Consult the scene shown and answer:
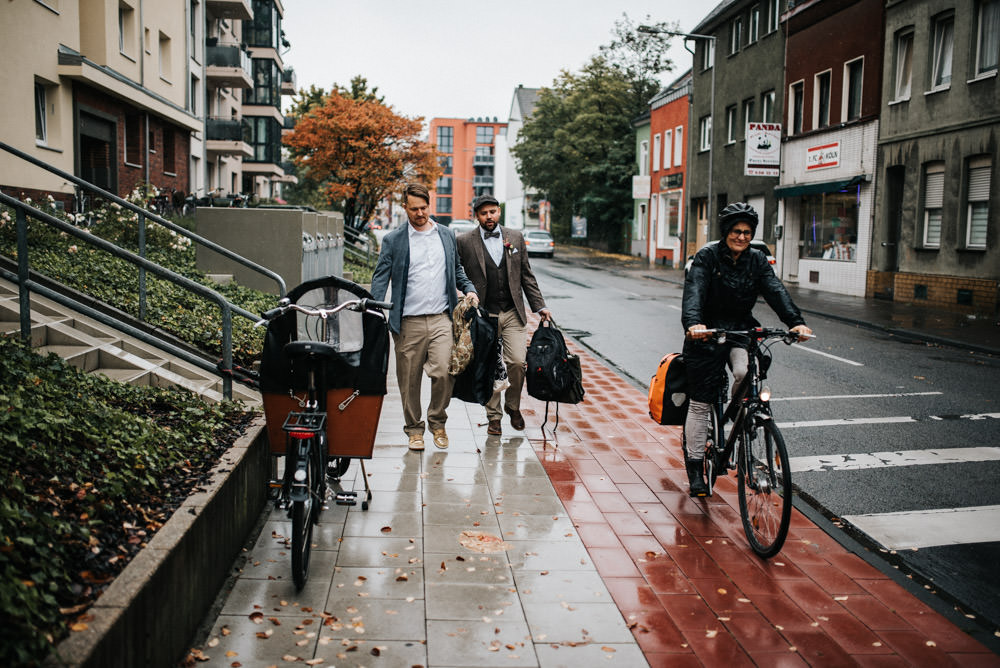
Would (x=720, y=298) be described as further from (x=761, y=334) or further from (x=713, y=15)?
(x=713, y=15)

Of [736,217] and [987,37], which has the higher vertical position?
[987,37]

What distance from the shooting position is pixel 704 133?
125 ft

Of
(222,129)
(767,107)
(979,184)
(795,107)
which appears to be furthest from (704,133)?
(222,129)

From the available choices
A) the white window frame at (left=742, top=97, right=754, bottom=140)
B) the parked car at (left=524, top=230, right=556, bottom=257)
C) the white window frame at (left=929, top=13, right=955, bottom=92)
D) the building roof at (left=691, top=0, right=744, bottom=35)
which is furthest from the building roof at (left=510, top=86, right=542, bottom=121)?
the white window frame at (left=929, top=13, right=955, bottom=92)

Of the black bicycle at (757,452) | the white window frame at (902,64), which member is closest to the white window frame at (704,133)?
the white window frame at (902,64)

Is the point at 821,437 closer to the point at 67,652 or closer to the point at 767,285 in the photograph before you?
the point at 767,285

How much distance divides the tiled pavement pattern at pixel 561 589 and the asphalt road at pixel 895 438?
1.55ft

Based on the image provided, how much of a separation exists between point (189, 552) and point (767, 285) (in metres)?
3.57

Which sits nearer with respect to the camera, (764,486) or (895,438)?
(764,486)

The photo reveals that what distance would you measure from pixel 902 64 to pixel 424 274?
20.2m

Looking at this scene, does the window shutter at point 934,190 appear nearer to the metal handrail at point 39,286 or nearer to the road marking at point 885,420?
the road marking at point 885,420

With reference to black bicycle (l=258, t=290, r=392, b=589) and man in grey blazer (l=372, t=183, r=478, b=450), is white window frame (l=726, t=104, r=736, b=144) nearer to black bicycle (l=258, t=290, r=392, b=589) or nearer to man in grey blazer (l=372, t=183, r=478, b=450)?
man in grey blazer (l=372, t=183, r=478, b=450)

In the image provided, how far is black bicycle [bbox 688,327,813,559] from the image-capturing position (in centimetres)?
469

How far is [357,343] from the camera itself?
4984 mm
